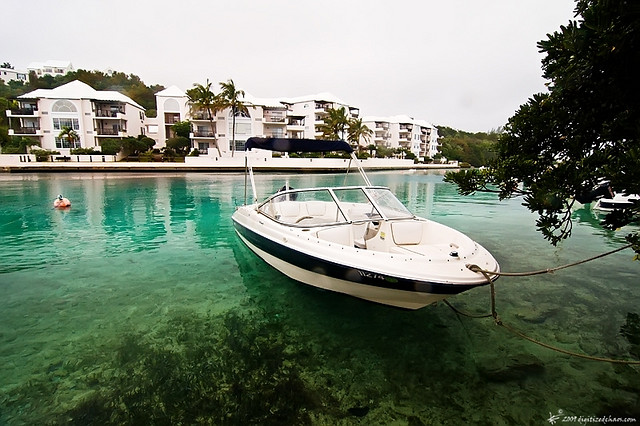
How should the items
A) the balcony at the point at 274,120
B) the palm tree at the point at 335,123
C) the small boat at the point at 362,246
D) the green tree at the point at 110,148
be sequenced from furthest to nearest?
the balcony at the point at 274,120 → the palm tree at the point at 335,123 → the green tree at the point at 110,148 → the small boat at the point at 362,246

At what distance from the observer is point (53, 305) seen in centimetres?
605

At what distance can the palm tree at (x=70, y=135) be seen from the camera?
46500 millimetres

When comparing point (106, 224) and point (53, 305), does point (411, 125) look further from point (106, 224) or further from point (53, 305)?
point (53, 305)

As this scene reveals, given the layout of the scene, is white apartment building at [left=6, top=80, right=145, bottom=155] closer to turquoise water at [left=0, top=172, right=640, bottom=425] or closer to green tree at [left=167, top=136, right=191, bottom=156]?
green tree at [left=167, top=136, right=191, bottom=156]

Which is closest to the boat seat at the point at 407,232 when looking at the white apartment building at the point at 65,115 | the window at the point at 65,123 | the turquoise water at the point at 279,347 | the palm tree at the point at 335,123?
the turquoise water at the point at 279,347

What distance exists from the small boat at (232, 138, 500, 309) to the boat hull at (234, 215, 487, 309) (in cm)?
1

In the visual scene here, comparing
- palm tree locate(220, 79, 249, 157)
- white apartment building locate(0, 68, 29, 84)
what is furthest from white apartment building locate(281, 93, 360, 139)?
white apartment building locate(0, 68, 29, 84)

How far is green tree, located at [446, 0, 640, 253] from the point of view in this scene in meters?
2.40

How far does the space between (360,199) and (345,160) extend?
1796 inches

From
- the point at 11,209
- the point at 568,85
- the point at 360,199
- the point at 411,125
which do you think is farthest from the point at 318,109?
the point at 568,85

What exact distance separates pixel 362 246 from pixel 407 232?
35.9 inches

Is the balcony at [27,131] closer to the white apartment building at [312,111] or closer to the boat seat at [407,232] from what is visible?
the white apartment building at [312,111]

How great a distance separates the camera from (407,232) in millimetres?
6066

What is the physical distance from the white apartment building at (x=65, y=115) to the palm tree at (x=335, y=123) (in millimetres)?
32759
